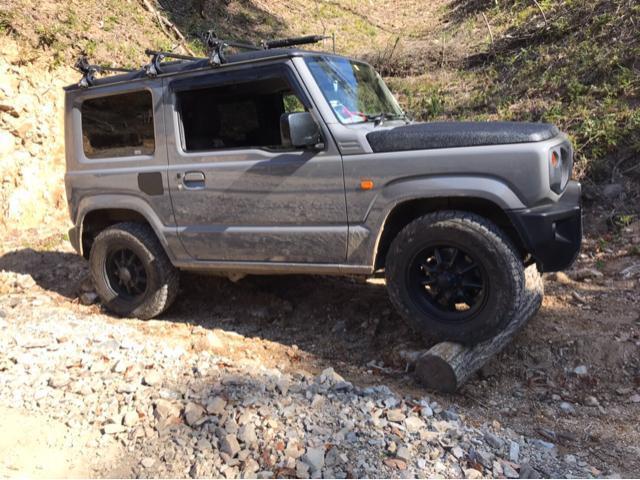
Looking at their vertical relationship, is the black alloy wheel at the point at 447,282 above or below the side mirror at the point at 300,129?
below

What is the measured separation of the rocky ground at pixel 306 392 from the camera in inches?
114

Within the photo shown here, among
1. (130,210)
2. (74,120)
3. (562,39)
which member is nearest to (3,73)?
(74,120)

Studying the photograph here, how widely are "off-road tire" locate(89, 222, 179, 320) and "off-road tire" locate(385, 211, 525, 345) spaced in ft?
6.83

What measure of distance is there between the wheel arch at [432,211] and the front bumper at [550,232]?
0.11m

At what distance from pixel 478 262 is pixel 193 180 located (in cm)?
226

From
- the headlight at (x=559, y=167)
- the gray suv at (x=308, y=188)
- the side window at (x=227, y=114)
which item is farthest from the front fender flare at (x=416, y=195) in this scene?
the side window at (x=227, y=114)

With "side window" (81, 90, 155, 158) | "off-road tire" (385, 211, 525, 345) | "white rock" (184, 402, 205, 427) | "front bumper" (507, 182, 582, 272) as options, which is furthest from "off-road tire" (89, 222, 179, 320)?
"front bumper" (507, 182, 582, 272)

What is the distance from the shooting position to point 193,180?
4.46m

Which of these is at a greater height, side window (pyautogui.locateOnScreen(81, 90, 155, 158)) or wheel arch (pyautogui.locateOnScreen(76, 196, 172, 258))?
side window (pyautogui.locateOnScreen(81, 90, 155, 158))

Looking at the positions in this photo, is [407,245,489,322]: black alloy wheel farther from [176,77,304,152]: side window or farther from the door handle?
the door handle

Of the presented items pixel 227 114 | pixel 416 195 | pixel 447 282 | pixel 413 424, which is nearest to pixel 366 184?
pixel 416 195

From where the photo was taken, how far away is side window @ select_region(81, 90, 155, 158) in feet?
15.4

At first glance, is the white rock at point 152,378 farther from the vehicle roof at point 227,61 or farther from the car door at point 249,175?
the vehicle roof at point 227,61

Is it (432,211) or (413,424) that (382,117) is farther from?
(413,424)
